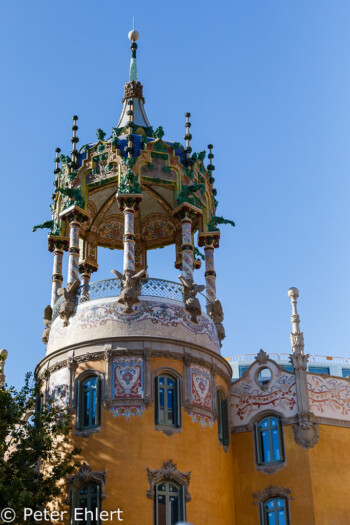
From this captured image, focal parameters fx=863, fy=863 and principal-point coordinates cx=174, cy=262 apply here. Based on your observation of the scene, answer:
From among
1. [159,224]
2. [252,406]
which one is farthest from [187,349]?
[159,224]

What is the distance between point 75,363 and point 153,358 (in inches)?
105

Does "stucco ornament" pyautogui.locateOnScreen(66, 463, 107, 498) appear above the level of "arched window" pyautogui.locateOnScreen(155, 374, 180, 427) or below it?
below

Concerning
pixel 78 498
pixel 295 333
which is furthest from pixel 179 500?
pixel 295 333

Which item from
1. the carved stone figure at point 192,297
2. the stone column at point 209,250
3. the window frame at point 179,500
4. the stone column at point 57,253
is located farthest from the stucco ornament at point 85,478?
the stone column at point 209,250

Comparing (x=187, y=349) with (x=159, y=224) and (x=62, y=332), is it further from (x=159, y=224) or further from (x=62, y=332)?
(x=159, y=224)

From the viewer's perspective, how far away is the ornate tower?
27.3 m

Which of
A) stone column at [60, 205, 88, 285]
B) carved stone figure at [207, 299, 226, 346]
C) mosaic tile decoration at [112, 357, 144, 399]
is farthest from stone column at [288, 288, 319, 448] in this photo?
stone column at [60, 205, 88, 285]

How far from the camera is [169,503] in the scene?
27219 mm

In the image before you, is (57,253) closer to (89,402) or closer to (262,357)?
(89,402)

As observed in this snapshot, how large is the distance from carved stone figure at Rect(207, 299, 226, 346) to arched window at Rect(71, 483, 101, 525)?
7916mm

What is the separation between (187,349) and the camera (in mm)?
29609

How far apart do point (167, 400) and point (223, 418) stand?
9.65ft

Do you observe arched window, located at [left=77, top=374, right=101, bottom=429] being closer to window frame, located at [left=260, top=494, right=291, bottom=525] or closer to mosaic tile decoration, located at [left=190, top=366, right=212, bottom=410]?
mosaic tile decoration, located at [left=190, top=366, right=212, bottom=410]

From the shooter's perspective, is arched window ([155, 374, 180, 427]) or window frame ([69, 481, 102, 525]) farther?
arched window ([155, 374, 180, 427])
